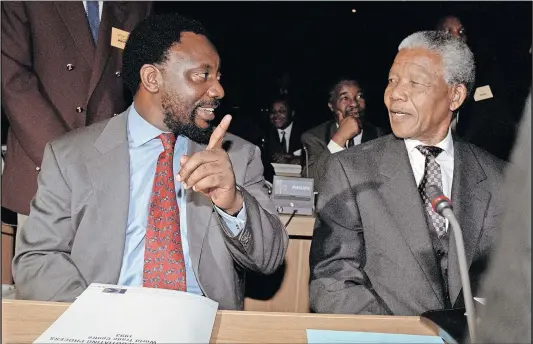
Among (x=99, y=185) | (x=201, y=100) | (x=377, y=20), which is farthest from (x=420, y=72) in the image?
(x=377, y=20)

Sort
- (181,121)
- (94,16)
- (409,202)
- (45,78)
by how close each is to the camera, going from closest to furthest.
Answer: (409,202) → (181,121) → (45,78) → (94,16)

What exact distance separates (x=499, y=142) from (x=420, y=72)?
145 centimetres

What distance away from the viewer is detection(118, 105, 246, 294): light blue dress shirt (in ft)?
4.92

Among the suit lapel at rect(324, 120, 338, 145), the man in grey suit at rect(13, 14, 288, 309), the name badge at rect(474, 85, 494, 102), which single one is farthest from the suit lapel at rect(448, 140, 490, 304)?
the suit lapel at rect(324, 120, 338, 145)

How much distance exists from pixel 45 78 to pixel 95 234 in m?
1.03

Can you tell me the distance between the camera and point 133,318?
2.84ft

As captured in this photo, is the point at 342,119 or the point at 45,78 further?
the point at 342,119

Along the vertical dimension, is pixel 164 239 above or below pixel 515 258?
below

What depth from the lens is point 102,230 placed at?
1.46m

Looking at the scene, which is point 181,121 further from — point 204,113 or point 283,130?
point 283,130

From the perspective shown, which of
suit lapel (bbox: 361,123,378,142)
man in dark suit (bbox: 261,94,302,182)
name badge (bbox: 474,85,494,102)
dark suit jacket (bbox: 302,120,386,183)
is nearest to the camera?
name badge (bbox: 474,85,494,102)

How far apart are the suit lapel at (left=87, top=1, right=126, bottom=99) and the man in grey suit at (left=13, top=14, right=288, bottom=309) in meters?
0.63

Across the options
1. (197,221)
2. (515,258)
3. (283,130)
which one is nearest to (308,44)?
(283,130)

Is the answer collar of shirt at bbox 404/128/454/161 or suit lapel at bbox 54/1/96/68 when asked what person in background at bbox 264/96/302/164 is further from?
collar of shirt at bbox 404/128/454/161
